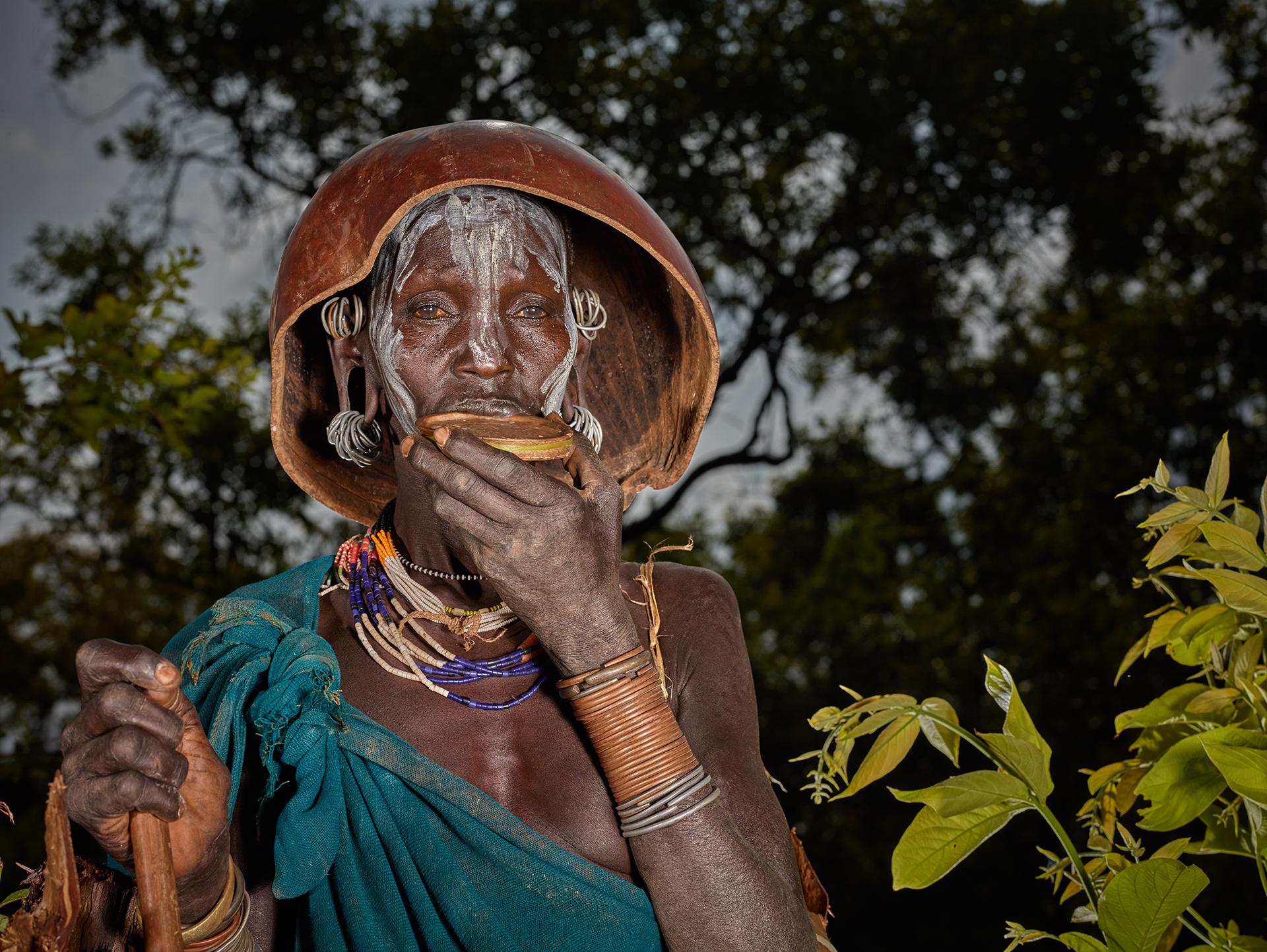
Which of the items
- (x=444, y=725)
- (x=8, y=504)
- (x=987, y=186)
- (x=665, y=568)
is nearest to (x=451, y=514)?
(x=444, y=725)

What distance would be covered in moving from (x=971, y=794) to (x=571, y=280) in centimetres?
112

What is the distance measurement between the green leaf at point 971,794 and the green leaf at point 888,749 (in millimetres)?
29

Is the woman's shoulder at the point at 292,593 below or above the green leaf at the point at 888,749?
above

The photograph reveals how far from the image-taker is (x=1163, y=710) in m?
1.41

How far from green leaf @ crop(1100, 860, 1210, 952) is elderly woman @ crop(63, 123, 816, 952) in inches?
19.5

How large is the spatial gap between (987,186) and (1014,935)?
7.08 m

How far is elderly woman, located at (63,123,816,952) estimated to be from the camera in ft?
5.07

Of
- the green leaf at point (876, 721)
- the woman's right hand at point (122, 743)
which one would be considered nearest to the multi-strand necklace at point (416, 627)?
the woman's right hand at point (122, 743)

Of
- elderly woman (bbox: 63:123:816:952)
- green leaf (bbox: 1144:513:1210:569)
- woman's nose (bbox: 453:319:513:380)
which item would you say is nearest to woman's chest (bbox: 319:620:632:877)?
elderly woman (bbox: 63:123:816:952)

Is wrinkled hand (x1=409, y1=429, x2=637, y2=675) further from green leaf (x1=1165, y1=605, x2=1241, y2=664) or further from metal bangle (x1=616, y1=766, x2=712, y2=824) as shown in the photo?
green leaf (x1=1165, y1=605, x2=1241, y2=664)

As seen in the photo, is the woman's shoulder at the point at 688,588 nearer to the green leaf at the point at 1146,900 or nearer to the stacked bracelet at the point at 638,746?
the stacked bracelet at the point at 638,746

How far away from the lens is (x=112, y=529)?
26.7 ft

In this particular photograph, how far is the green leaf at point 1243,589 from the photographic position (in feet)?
4.18

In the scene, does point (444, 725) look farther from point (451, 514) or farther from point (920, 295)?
point (920, 295)
